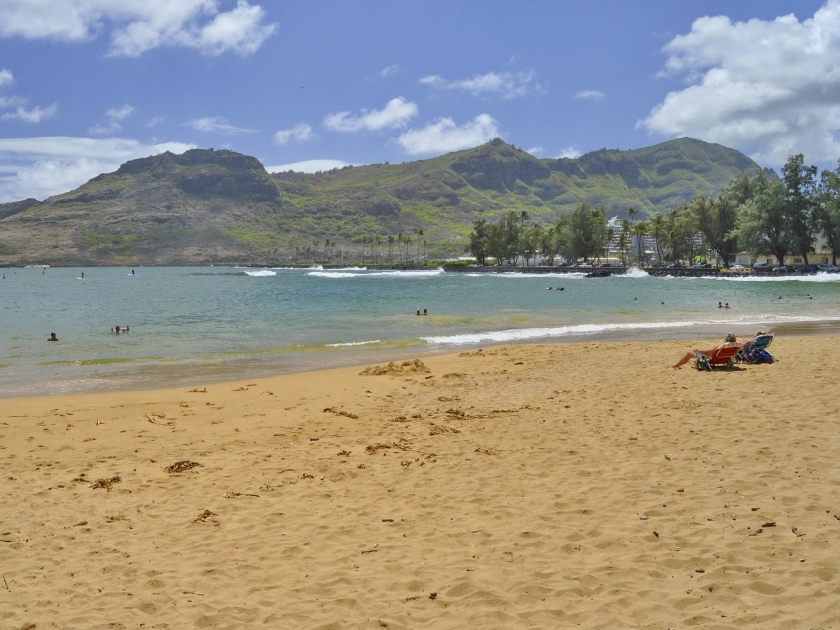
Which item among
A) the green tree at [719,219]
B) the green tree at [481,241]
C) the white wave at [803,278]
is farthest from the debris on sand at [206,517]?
the green tree at [481,241]

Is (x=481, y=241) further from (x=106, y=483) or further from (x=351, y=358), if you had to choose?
(x=106, y=483)

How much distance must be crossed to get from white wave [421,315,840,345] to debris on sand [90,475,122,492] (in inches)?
663

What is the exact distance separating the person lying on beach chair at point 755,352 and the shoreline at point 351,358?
736 centimetres

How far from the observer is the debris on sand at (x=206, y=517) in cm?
625

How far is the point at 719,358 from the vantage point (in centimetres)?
1420

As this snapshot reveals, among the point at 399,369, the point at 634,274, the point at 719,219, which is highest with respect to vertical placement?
the point at 719,219

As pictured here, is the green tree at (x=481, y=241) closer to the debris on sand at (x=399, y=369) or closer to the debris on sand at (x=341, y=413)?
the debris on sand at (x=399, y=369)

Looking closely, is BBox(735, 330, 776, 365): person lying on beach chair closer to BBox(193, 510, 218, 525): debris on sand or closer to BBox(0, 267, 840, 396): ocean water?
BBox(0, 267, 840, 396): ocean water

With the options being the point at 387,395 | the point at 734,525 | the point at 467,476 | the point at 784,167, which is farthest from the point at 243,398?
the point at 784,167

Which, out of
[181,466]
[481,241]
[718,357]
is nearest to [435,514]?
[181,466]

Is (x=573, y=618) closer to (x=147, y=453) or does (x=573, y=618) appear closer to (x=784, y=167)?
(x=147, y=453)

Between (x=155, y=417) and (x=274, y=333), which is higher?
(x=274, y=333)

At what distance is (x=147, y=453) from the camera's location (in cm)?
892

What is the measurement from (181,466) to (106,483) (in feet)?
3.15
